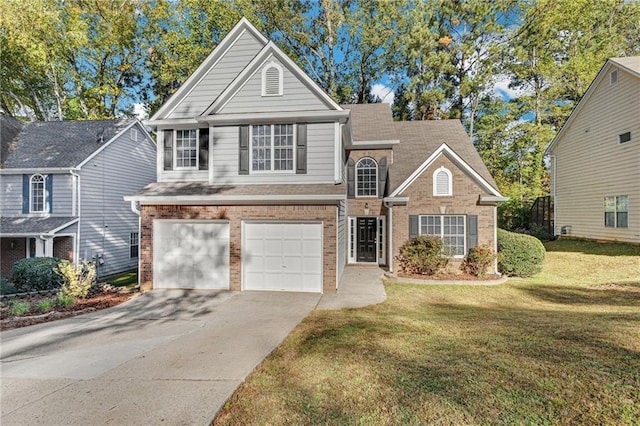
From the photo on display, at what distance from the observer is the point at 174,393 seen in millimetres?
3975

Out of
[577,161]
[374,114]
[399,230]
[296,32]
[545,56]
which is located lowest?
[399,230]

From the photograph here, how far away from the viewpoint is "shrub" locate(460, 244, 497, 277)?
11.9 m

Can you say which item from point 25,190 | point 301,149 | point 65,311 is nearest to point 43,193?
point 25,190

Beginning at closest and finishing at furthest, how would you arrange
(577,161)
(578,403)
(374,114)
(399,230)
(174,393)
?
1. (578,403)
2. (174,393)
3. (399,230)
4. (374,114)
5. (577,161)

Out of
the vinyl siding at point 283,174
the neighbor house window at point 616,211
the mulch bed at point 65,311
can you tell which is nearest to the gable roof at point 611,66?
the neighbor house window at point 616,211

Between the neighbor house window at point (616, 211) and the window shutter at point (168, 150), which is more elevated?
the window shutter at point (168, 150)

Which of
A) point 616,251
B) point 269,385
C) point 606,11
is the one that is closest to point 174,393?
point 269,385

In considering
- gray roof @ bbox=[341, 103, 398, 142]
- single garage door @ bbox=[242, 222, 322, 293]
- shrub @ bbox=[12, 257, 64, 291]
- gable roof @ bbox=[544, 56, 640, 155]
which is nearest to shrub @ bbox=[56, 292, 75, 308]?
shrub @ bbox=[12, 257, 64, 291]

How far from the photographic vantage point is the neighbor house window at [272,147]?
10.5 meters

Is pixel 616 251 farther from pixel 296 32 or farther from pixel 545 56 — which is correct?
pixel 296 32

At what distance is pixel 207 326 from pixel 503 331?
20.4 ft

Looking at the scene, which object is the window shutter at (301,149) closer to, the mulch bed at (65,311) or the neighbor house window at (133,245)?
the mulch bed at (65,311)

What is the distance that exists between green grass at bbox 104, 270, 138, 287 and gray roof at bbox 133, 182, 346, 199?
17.7 ft

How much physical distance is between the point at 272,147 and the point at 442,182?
7.18 meters
